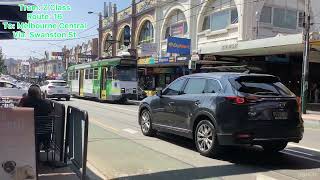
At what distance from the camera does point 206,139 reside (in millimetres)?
10438

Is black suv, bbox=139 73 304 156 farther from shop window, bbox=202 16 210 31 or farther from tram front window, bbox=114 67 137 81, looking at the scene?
shop window, bbox=202 16 210 31

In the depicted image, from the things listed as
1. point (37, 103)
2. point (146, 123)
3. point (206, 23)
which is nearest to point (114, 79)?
point (206, 23)

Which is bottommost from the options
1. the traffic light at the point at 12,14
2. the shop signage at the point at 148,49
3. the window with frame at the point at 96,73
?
the window with frame at the point at 96,73

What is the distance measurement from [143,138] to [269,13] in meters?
26.0

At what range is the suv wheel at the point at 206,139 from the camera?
33.3 ft

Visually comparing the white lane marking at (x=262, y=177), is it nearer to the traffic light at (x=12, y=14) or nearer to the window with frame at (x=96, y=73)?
the traffic light at (x=12, y=14)

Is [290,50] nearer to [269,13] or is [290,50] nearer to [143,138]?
[269,13]

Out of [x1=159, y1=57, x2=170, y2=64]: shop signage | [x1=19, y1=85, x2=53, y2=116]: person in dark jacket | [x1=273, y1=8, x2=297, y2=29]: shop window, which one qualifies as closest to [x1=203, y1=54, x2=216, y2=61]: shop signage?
[x1=159, y1=57, x2=170, y2=64]: shop signage

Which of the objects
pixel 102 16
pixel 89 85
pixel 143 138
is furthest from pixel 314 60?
pixel 102 16

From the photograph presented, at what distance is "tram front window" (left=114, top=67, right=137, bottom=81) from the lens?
107ft

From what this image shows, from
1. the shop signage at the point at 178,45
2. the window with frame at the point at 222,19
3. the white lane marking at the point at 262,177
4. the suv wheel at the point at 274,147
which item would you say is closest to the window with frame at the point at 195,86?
the suv wheel at the point at 274,147

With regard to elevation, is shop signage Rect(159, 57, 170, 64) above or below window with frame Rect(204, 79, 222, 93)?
above

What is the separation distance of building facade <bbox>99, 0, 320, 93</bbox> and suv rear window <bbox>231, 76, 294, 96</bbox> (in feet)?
→ 56.0

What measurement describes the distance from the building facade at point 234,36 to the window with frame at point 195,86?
16.6m
